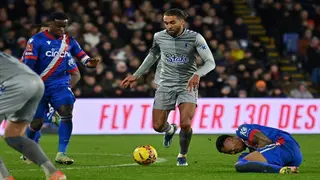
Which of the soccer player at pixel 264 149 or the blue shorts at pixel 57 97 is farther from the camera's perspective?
the blue shorts at pixel 57 97

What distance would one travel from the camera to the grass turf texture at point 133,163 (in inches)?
415

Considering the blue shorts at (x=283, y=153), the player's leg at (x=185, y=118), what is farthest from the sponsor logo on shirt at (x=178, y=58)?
the blue shorts at (x=283, y=153)

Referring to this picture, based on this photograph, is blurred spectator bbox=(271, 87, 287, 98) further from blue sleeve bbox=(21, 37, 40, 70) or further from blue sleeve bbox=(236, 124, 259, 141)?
blue sleeve bbox=(236, 124, 259, 141)

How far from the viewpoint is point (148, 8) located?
993 inches

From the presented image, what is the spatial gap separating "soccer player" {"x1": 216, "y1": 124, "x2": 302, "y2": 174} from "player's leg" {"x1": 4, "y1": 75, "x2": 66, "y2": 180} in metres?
3.13

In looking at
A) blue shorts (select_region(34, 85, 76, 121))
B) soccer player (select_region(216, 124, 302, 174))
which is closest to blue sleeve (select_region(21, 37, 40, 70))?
blue shorts (select_region(34, 85, 76, 121))

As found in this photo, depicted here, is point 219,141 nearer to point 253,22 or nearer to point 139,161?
point 139,161

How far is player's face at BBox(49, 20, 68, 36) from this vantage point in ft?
40.4

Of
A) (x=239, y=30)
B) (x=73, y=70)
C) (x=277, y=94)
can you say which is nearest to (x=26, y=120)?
(x=73, y=70)

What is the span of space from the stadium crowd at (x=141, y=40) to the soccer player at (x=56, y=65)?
824cm

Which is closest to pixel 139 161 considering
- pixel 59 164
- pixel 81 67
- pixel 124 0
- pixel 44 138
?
pixel 59 164

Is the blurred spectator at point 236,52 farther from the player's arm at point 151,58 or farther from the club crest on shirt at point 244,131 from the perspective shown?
the club crest on shirt at point 244,131

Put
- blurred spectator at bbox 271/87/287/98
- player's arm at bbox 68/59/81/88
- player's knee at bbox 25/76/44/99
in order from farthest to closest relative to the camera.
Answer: blurred spectator at bbox 271/87/287/98, player's arm at bbox 68/59/81/88, player's knee at bbox 25/76/44/99

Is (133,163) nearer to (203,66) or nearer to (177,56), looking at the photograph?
(177,56)
